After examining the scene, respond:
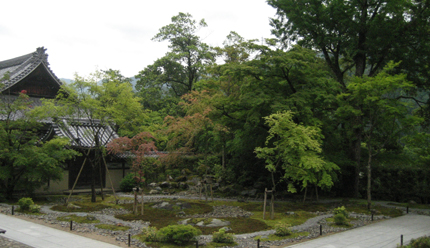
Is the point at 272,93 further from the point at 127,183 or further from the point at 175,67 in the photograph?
the point at 175,67

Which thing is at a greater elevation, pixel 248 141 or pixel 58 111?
pixel 58 111

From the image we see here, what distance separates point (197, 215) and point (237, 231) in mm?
3571

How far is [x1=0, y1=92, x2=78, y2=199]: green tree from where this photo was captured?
16766mm

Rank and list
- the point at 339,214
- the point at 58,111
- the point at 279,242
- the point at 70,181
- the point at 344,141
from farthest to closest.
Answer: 1. the point at 344,141
2. the point at 70,181
3. the point at 58,111
4. the point at 339,214
5. the point at 279,242

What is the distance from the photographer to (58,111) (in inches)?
701

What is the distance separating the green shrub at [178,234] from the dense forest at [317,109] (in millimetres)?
5219

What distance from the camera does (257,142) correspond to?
20.4m

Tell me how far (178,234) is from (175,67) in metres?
30.3

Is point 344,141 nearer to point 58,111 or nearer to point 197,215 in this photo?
point 197,215

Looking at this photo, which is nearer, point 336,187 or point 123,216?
point 123,216

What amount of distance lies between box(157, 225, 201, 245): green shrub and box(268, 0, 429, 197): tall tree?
13003 millimetres

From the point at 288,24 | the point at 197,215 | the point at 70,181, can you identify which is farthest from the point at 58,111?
the point at 288,24

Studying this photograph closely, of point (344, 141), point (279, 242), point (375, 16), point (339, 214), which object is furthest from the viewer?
point (344, 141)

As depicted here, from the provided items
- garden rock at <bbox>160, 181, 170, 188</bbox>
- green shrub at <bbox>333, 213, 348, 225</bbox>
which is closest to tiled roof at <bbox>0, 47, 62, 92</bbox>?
garden rock at <bbox>160, 181, 170, 188</bbox>
